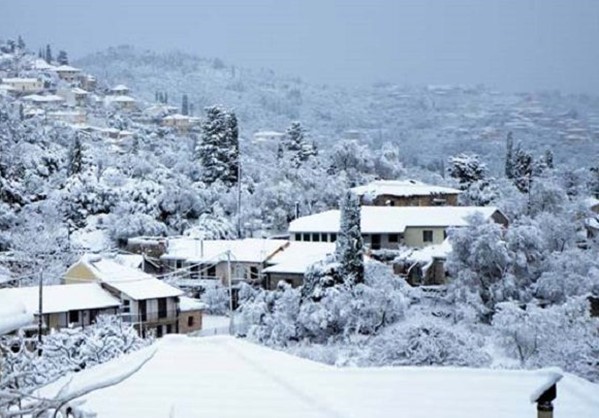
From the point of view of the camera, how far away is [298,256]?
20.2 metres

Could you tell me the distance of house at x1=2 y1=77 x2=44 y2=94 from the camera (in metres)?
52.2

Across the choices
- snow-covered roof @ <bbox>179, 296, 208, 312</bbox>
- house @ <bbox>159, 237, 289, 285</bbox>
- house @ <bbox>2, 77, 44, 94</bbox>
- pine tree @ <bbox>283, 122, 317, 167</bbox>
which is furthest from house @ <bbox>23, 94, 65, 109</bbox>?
snow-covered roof @ <bbox>179, 296, 208, 312</bbox>

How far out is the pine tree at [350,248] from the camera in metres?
16.5

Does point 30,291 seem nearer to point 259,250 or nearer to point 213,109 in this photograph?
point 259,250

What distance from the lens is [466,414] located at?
396cm

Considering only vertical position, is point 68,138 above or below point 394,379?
above

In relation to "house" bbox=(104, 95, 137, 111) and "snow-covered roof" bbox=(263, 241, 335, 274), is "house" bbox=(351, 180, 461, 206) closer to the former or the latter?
"snow-covered roof" bbox=(263, 241, 335, 274)

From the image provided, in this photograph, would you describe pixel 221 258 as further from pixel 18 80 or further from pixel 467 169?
pixel 18 80

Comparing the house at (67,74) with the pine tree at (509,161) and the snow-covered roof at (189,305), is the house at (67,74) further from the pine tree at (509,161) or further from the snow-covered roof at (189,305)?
the snow-covered roof at (189,305)

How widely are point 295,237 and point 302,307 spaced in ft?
24.5

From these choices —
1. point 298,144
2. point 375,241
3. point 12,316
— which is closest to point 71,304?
point 375,241

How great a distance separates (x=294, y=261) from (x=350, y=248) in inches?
138

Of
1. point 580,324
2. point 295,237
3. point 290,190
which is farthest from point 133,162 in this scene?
point 580,324

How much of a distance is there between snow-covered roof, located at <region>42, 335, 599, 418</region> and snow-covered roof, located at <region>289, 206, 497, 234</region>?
16.8 m
